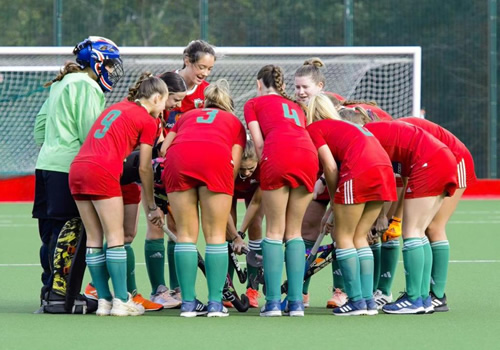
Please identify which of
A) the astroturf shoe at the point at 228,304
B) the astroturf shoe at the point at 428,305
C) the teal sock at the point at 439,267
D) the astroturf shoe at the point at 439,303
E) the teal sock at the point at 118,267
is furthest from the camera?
the astroturf shoe at the point at 228,304

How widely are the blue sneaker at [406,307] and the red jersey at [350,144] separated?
78 cm

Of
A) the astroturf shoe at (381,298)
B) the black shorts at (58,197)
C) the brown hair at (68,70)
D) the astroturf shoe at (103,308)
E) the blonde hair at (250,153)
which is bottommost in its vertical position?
the astroturf shoe at (381,298)

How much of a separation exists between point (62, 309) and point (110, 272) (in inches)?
14.8

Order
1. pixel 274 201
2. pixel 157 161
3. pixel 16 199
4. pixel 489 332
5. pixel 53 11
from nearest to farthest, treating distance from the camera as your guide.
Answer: pixel 489 332
pixel 274 201
pixel 157 161
pixel 16 199
pixel 53 11

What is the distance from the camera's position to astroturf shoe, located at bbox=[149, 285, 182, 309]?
630 centimetres

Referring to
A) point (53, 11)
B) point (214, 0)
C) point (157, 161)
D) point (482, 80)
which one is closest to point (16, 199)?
point (53, 11)

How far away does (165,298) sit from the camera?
6336 millimetres

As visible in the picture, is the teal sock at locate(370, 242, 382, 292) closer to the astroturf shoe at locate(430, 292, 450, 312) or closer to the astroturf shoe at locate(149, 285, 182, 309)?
the astroturf shoe at locate(430, 292, 450, 312)

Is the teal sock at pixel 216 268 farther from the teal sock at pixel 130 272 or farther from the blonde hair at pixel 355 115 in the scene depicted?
the blonde hair at pixel 355 115

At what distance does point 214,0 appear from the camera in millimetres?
18297

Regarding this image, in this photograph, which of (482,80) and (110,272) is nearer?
(110,272)

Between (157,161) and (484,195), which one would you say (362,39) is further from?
(157,161)

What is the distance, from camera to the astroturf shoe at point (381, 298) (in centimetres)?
632

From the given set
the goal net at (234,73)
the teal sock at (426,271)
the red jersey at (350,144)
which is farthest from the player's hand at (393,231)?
the goal net at (234,73)
